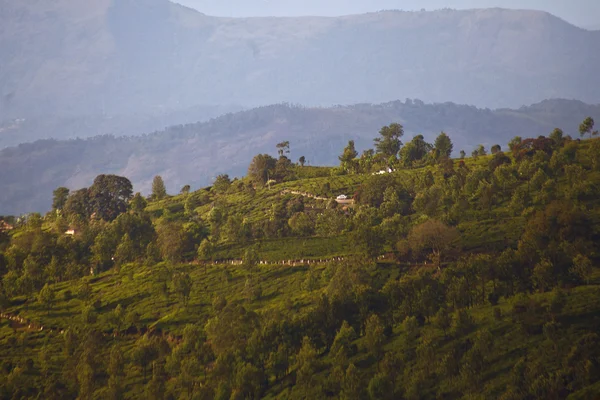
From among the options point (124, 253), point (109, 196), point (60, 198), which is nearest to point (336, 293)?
point (124, 253)

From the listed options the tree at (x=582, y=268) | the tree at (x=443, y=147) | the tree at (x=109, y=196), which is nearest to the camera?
the tree at (x=582, y=268)

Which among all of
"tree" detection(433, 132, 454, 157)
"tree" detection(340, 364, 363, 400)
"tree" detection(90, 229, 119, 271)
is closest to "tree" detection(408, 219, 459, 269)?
"tree" detection(340, 364, 363, 400)

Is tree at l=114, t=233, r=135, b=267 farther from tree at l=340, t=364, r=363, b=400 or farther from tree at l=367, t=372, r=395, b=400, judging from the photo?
tree at l=367, t=372, r=395, b=400

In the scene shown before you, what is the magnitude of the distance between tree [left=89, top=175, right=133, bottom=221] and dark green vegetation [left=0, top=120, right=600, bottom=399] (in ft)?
25.7

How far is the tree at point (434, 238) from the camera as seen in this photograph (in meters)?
82.9

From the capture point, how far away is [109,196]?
133250 mm

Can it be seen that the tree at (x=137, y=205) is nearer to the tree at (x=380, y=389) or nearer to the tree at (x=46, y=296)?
the tree at (x=46, y=296)

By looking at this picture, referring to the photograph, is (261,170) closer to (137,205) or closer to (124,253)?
Answer: (137,205)

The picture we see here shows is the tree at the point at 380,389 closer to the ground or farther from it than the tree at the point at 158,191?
closer to the ground

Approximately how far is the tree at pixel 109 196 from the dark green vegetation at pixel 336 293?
7836 mm

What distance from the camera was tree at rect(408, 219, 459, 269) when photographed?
8288cm

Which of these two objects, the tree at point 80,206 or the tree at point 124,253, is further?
the tree at point 80,206

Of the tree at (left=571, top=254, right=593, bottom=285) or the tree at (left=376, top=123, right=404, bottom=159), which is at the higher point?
the tree at (left=376, top=123, right=404, bottom=159)

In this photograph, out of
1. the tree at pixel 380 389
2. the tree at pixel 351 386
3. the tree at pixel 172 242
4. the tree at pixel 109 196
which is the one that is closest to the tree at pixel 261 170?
the tree at pixel 109 196
